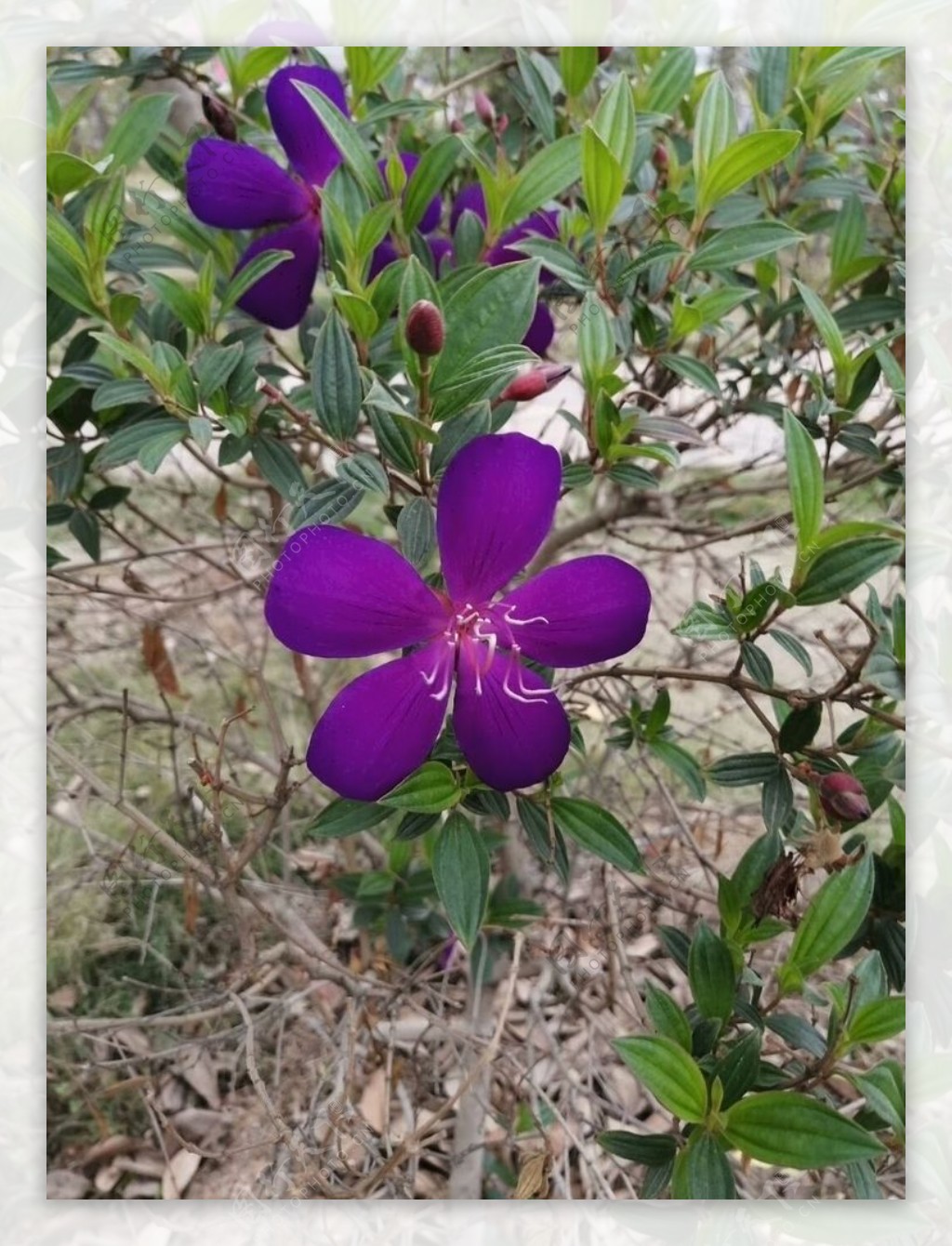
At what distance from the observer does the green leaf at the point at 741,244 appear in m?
0.90

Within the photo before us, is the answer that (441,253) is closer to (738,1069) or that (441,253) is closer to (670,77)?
(670,77)

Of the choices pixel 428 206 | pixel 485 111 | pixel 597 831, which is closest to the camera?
pixel 597 831

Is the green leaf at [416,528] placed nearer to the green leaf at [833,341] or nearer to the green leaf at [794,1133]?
the green leaf at [833,341]

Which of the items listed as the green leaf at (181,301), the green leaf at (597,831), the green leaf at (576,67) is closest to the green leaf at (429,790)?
the green leaf at (597,831)

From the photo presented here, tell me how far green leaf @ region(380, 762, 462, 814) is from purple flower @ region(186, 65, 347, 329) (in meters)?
0.41

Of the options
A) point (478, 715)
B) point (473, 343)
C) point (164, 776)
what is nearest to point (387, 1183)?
point (478, 715)

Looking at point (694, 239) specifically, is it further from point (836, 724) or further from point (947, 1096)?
point (947, 1096)

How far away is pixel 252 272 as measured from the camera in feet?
2.87

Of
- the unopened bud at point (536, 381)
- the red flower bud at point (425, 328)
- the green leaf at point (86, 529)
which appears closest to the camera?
the red flower bud at point (425, 328)

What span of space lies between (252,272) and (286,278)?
1.8 inches

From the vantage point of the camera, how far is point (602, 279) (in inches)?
36.5

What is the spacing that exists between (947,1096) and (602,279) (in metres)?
0.74

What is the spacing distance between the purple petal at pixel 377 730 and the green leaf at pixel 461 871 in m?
0.08

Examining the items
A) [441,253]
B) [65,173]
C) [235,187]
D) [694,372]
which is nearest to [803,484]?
[694,372]
